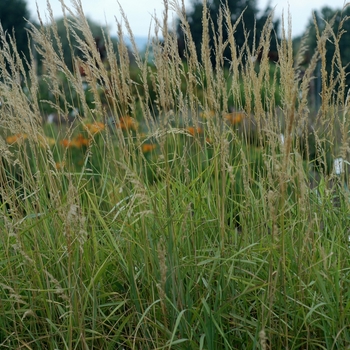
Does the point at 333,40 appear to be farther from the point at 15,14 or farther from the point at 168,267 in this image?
the point at 15,14

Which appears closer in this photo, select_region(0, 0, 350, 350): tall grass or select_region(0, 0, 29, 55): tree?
select_region(0, 0, 350, 350): tall grass

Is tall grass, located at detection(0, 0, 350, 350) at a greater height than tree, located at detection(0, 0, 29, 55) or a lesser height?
lesser

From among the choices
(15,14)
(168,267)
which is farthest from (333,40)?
(15,14)

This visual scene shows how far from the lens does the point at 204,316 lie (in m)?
2.21

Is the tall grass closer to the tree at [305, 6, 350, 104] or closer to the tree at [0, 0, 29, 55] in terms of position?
the tree at [305, 6, 350, 104]

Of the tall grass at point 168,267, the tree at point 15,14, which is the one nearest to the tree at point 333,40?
the tall grass at point 168,267

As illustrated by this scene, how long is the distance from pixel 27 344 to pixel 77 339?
0.27m

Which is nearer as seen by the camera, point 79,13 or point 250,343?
point 250,343

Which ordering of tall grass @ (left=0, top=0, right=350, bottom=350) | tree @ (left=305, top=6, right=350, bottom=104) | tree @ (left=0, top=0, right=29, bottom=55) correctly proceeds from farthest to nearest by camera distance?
tree @ (left=0, top=0, right=29, bottom=55)
tree @ (left=305, top=6, right=350, bottom=104)
tall grass @ (left=0, top=0, right=350, bottom=350)

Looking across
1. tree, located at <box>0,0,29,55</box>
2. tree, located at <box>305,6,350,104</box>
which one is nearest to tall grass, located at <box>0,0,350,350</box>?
tree, located at <box>305,6,350,104</box>

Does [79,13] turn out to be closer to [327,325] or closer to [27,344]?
[27,344]

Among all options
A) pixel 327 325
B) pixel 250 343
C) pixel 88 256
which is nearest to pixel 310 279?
pixel 327 325

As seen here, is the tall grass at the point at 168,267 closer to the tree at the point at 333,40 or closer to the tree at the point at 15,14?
the tree at the point at 333,40

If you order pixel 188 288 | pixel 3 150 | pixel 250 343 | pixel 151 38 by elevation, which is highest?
pixel 151 38
